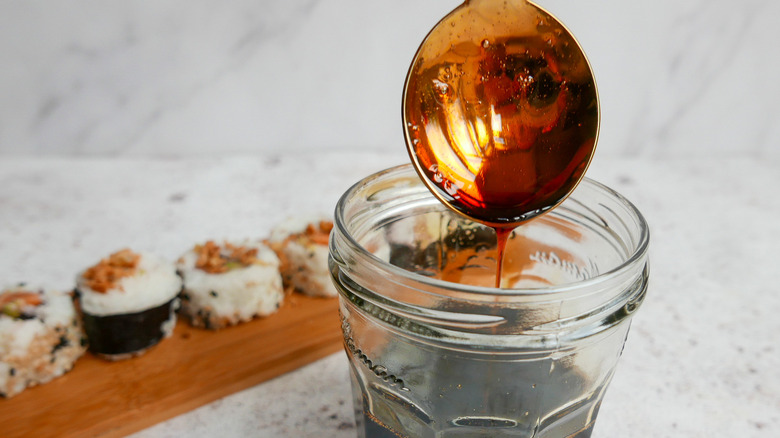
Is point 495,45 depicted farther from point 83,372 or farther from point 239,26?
point 239,26

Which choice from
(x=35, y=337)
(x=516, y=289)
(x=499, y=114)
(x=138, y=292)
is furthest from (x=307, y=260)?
(x=516, y=289)

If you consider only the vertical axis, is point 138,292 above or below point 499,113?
below

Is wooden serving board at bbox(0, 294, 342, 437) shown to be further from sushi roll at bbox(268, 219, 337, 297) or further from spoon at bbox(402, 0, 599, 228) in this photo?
spoon at bbox(402, 0, 599, 228)

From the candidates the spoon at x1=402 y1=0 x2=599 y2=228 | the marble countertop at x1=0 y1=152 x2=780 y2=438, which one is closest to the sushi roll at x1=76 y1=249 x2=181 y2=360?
the marble countertop at x1=0 y1=152 x2=780 y2=438

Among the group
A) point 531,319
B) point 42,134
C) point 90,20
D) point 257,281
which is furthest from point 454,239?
point 42,134

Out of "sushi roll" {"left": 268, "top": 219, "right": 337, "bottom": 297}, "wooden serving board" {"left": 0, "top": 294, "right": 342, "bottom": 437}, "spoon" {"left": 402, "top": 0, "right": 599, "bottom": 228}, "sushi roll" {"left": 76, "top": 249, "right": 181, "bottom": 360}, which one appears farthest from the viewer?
"sushi roll" {"left": 268, "top": 219, "right": 337, "bottom": 297}

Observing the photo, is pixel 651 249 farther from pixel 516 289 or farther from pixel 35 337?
pixel 35 337

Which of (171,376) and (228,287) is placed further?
(228,287)
